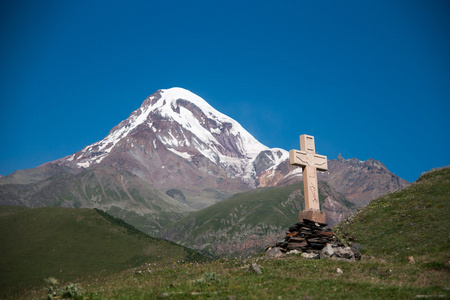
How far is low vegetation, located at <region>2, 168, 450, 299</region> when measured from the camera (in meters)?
14.4

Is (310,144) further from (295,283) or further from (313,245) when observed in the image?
(295,283)

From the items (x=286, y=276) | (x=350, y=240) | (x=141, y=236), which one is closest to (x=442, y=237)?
(x=350, y=240)

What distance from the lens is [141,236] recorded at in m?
97.3

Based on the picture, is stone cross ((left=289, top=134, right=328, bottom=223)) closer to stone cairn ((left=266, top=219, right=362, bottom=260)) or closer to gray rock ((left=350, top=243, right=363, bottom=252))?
stone cairn ((left=266, top=219, right=362, bottom=260))

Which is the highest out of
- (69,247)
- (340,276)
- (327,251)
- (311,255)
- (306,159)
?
(306,159)

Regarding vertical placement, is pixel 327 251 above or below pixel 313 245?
below

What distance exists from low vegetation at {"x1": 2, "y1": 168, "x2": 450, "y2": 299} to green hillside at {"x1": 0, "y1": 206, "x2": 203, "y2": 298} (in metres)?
52.2

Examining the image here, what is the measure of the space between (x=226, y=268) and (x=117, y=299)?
7.54 m

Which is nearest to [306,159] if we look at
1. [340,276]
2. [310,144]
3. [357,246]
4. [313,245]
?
[310,144]

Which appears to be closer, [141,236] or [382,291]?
[382,291]

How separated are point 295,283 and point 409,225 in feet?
52.9

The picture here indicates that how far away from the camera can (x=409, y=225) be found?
2841 centimetres

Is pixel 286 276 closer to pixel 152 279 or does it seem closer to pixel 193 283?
pixel 193 283

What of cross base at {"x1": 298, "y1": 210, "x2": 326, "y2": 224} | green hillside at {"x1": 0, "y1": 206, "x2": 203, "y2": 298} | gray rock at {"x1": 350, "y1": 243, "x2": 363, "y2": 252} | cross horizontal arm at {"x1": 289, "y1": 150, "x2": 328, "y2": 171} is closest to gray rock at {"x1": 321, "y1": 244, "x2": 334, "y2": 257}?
gray rock at {"x1": 350, "y1": 243, "x2": 363, "y2": 252}
